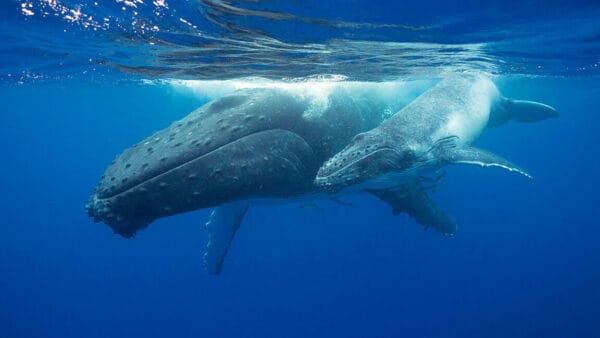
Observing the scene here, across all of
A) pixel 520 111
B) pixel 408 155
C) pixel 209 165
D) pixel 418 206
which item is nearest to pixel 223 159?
pixel 209 165

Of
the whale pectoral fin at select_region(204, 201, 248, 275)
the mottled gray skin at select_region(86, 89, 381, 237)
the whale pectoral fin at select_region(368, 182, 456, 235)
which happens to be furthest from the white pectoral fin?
the whale pectoral fin at select_region(204, 201, 248, 275)

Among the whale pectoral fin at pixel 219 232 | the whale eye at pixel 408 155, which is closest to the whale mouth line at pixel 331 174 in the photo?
the whale eye at pixel 408 155

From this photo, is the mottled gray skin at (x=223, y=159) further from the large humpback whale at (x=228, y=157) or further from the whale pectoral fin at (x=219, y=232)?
the whale pectoral fin at (x=219, y=232)

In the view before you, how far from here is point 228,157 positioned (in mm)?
5883

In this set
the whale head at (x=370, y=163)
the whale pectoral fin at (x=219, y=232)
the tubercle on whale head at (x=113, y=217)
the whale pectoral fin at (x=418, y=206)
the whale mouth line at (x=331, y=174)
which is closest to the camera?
the tubercle on whale head at (x=113, y=217)

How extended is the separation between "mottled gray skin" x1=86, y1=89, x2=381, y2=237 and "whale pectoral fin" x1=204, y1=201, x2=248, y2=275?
3258 mm

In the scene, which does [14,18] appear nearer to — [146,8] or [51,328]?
[146,8]

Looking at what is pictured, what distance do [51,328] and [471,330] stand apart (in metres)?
46.6

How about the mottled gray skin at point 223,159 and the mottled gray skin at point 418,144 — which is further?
the mottled gray skin at point 418,144

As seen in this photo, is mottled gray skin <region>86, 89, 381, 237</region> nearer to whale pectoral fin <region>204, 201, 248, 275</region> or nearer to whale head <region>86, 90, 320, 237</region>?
whale head <region>86, 90, 320, 237</region>

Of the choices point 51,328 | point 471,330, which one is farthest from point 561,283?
point 51,328

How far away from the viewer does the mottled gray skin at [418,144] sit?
6505 millimetres

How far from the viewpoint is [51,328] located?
1906 inches

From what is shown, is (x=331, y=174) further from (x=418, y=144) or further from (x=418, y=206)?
(x=418, y=206)
